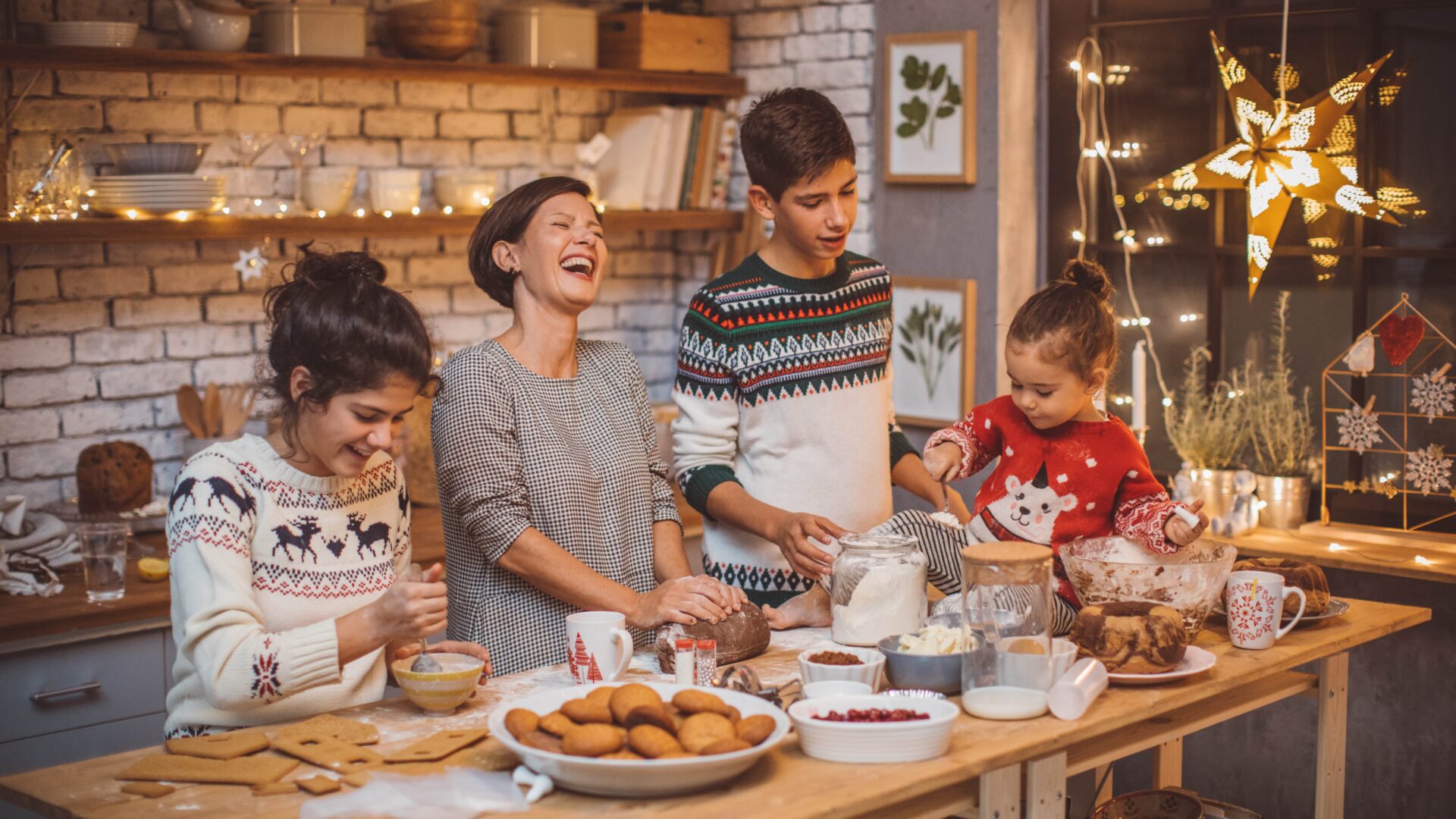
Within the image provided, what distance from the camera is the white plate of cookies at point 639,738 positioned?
5.28 feet

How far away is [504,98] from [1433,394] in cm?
249

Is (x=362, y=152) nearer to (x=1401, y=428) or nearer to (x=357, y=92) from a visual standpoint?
(x=357, y=92)

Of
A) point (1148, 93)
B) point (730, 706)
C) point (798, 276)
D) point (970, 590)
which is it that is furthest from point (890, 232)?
point (730, 706)

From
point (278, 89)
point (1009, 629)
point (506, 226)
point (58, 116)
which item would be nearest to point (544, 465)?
point (506, 226)

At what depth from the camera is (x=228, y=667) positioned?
1.82m

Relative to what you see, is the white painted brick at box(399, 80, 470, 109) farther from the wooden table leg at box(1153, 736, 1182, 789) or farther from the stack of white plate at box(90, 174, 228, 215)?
the wooden table leg at box(1153, 736, 1182, 789)

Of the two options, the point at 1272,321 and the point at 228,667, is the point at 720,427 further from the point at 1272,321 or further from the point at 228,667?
the point at 1272,321

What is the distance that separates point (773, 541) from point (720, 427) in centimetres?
24

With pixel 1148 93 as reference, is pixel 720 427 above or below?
below

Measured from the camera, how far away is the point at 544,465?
7.47ft

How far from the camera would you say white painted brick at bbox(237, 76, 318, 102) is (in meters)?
3.72

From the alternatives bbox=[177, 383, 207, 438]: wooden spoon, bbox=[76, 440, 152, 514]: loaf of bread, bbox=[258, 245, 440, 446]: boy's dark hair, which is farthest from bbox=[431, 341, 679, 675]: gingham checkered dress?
bbox=[177, 383, 207, 438]: wooden spoon

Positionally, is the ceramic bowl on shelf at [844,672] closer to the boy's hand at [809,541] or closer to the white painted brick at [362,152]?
the boy's hand at [809,541]

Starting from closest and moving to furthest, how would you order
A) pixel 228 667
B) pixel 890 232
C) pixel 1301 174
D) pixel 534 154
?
pixel 228 667 → pixel 1301 174 → pixel 890 232 → pixel 534 154
